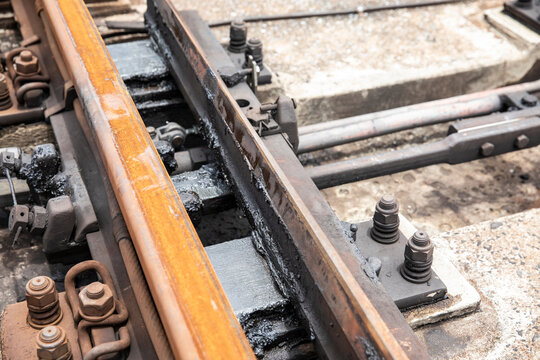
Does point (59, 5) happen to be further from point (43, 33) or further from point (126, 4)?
point (126, 4)

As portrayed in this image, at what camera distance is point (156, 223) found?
6.51 feet

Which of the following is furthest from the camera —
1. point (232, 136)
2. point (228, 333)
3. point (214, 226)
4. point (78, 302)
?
point (214, 226)

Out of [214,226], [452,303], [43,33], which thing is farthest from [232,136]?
[43,33]

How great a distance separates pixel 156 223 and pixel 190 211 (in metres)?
0.54

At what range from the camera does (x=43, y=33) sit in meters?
3.50

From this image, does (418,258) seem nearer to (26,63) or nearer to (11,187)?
(11,187)

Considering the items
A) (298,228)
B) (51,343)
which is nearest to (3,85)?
(51,343)

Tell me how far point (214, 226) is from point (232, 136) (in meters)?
0.91

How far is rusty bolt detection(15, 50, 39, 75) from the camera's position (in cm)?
316

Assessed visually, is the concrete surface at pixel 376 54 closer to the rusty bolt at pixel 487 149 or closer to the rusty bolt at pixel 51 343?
the rusty bolt at pixel 487 149

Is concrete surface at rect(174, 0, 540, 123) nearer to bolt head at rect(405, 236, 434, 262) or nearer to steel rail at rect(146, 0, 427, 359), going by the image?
steel rail at rect(146, 0, 427, 359)

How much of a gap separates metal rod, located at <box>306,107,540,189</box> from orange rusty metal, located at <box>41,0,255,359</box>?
105 cm

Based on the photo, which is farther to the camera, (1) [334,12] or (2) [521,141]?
(1) [334,12]

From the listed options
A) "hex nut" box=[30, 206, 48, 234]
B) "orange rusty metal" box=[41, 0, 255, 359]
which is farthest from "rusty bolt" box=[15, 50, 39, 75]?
"hex nut" box=[30, 206, 48, 234]
